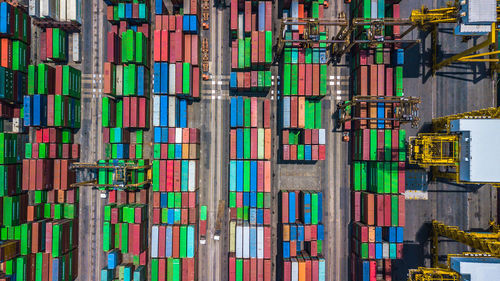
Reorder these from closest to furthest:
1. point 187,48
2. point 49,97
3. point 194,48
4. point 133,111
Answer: point 49,97 < point 133,111 < point 194,48 < point 187,48

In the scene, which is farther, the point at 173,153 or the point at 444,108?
the point at 444,108

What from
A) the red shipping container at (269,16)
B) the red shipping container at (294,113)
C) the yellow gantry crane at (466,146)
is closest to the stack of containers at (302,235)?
the red shipping container at (294,113)

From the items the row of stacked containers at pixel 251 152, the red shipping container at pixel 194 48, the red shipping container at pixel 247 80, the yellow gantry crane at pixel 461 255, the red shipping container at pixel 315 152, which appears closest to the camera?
the yellow gantry crane at pixel 461 255

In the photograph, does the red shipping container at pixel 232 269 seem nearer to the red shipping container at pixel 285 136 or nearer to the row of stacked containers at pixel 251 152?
the row of stacked containers at pixel 251 152

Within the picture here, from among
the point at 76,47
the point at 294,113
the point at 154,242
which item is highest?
the point at 76,47

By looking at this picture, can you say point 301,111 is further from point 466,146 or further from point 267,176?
point 466,146

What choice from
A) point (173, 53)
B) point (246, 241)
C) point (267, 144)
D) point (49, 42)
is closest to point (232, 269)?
point (246, 241)
